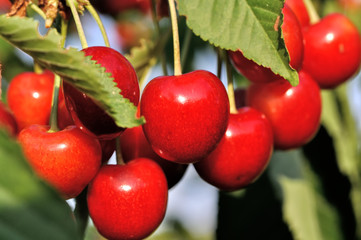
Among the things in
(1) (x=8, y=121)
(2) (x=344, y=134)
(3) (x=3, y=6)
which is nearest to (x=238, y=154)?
(1) (x=8, y=121)

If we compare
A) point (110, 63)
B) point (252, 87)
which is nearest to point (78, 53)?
point (110, 63)

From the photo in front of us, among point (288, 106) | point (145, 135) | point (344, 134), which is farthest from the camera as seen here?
point (344, 134)

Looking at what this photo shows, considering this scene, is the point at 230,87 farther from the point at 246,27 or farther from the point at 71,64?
the point at 71,64

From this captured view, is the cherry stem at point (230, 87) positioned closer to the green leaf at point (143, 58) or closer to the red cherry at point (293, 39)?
the red cherry at point (293, 39)

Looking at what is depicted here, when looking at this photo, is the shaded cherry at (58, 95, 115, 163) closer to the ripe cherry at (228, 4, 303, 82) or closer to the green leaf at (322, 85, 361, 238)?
the ripe cherry at (228, 4, 303, 82)

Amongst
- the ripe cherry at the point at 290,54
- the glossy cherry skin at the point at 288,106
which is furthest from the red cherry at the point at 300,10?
the ripe cherry at the point at 290,54
